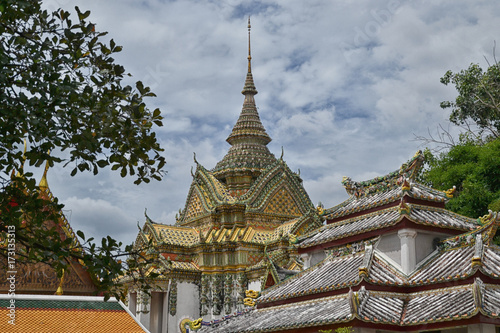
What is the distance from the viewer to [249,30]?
3994 cm

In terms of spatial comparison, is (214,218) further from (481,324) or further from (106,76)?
(106,76)

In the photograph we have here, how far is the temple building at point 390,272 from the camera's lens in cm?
1327

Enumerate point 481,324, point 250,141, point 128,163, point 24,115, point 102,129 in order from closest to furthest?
1. point 24,115
2. point 102,129
3. point 128,163
4. point 481,324
5. point 250,141

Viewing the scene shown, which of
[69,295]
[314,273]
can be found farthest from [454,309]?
[69,295]

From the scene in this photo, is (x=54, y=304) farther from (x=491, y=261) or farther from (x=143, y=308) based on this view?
(x=143, y=308)

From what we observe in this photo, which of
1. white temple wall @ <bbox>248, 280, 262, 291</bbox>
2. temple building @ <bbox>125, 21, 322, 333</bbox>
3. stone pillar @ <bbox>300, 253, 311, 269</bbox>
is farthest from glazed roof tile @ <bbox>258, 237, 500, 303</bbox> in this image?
white temple wall @ <bbox>248, 280, 262, 291</bbox>

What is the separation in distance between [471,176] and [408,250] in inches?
463

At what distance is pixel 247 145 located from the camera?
1455 inches

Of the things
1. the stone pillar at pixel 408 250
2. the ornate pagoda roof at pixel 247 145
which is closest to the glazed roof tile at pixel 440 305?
the stone pillar at pixel 408 250

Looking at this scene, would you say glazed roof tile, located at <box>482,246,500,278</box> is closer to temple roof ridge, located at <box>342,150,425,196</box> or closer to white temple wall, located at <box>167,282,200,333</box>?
temple roof ridge, located at <box>342,150,425,196</box>

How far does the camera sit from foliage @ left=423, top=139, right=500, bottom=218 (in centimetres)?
2509

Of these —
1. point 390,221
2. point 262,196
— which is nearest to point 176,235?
point 262,196

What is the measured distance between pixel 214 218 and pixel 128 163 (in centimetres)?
2738

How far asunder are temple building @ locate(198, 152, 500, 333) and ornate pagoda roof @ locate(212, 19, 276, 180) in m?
17.1
